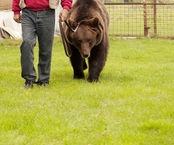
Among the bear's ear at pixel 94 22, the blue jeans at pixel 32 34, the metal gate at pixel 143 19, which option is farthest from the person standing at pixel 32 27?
the metal gate at pixel 143 19

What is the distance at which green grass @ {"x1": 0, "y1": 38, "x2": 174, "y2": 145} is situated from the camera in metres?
5.75

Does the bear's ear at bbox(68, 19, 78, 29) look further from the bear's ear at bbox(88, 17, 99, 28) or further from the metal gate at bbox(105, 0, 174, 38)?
the metal gate at bbox(105, 0, 174, 38)

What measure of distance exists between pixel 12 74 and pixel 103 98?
290 cm

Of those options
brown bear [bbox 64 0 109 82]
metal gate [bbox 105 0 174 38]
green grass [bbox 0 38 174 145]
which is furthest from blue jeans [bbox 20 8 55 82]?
metal gate [bbox 105 0 174 38]

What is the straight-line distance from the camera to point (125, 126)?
6227mm

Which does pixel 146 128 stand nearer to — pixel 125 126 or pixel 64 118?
pixel 125 126

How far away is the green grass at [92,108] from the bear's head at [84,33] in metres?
0.66

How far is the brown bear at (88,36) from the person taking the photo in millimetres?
8953

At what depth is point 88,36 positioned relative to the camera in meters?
8.96

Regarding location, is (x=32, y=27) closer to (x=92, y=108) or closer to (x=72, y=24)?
(x=72, y=24)

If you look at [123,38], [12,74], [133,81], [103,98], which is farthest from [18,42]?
[103,98]

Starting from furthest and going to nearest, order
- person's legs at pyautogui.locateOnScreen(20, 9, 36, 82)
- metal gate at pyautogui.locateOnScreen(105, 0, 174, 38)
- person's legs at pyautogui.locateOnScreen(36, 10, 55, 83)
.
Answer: metal gate at pyautogui.locateOnScreen(105, 0, 174, 38) → person's legs at pyautogui.locateOnScreen(36, 10, 55, 83) → person's legs at pyautogui.locateOnScreen(20, 9, 36, 82)

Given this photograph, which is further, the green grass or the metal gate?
the metal gate

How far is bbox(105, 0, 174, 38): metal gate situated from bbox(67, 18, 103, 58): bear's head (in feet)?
27.8
